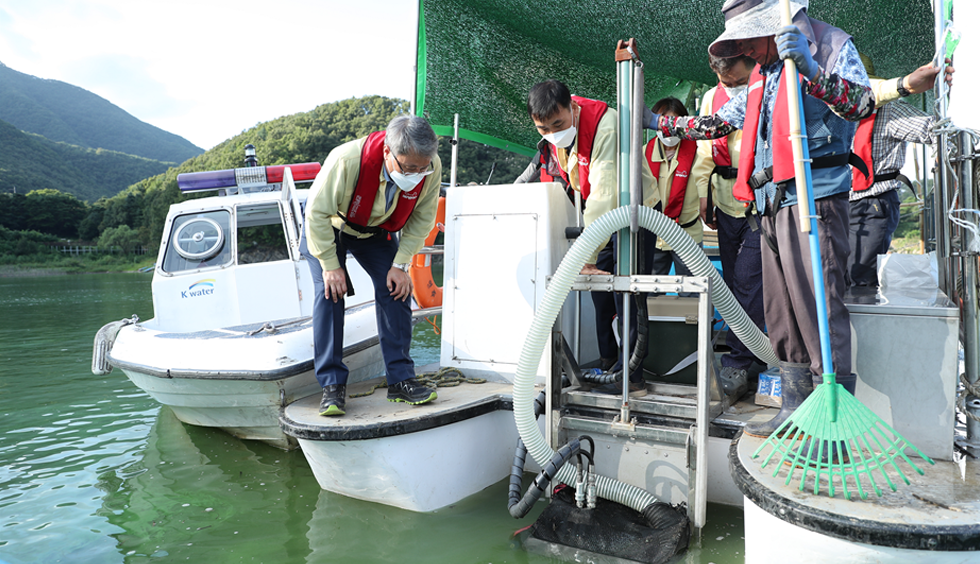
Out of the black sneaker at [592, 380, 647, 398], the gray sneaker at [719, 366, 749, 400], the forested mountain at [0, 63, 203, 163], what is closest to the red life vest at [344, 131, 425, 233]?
the black sneaker at [592, 380, 647, 398]

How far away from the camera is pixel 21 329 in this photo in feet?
40.9

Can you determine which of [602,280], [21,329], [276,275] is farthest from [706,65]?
[21,329]

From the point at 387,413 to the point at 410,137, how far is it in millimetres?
1483

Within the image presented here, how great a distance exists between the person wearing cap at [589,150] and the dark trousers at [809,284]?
0.82 m

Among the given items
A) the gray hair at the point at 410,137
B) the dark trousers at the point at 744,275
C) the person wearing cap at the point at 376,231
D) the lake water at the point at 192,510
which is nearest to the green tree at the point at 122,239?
the lake water at the point at 192,510

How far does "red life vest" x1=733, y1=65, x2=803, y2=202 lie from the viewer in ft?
7.39

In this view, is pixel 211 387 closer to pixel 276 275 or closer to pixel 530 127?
pixel 276 275

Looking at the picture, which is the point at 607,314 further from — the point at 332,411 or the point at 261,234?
the point at 261,234

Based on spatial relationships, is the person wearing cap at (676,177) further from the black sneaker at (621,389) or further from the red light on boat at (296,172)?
the red light on boat at (296,172)

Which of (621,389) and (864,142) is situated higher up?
(864,142)

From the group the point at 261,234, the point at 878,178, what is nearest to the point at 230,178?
the point at 261,234

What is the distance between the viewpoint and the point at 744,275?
3.46 m

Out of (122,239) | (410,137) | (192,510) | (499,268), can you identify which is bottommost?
(192,510)

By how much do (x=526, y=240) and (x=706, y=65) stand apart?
316 centimetres
